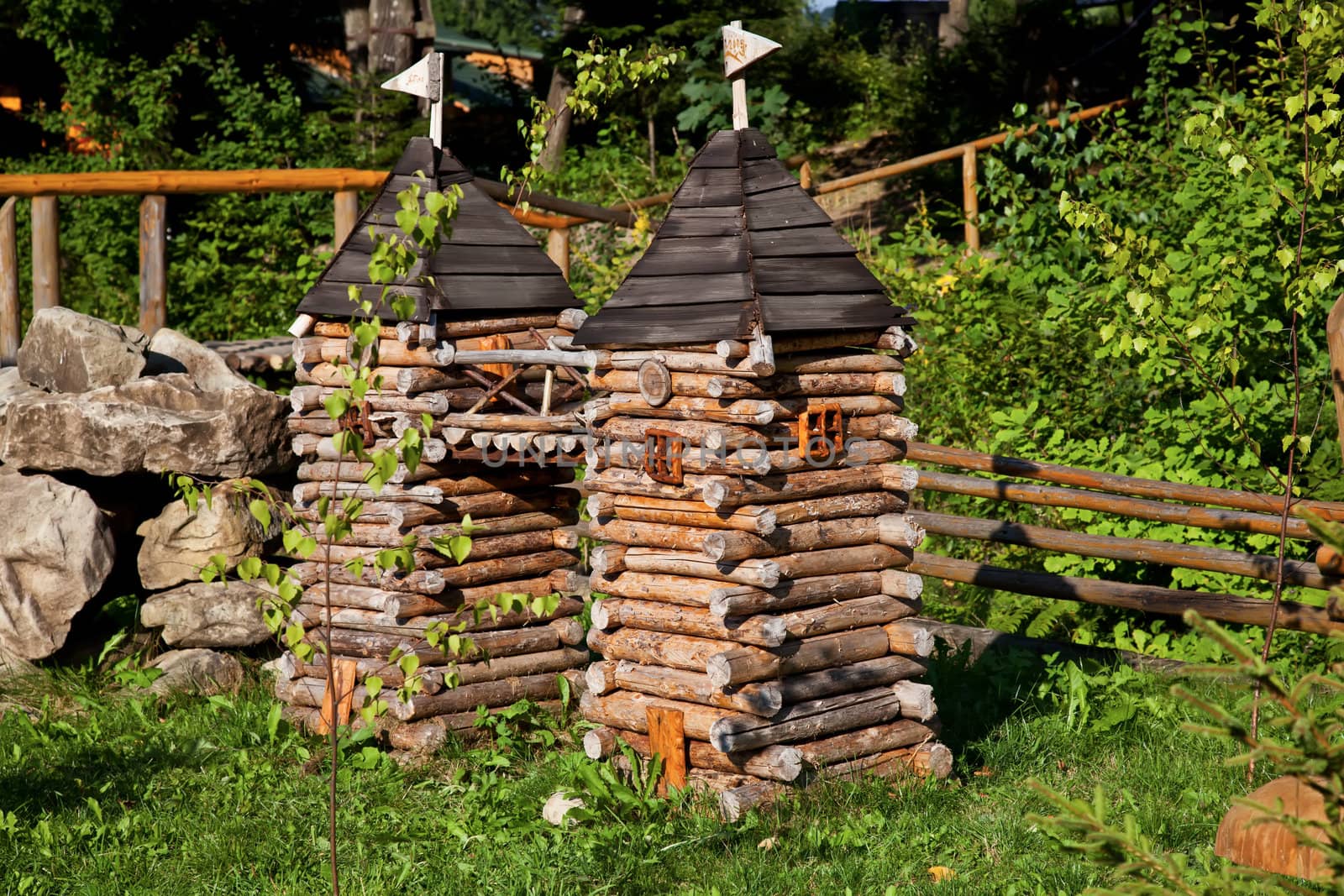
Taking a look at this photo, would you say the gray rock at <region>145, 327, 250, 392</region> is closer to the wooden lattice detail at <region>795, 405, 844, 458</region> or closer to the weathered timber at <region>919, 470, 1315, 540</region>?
the wooden lattice detail at <region>795, 405, 844, 458</region>

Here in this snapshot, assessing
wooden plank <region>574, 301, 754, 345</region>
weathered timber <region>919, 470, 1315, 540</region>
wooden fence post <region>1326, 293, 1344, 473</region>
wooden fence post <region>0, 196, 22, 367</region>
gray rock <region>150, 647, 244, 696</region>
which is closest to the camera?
wooden fence post <region>1326, 293, 1344, 473</region>

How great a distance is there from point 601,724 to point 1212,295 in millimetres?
3340

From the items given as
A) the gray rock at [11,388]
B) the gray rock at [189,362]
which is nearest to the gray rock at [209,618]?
the gray rock at [189,362]

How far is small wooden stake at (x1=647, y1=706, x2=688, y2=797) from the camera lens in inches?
217

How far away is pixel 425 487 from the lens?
647 cm

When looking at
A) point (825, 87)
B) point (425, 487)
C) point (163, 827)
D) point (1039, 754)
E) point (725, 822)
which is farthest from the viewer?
point (825, 87)

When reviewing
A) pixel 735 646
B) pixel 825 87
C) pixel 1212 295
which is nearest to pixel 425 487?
pixel 735 646

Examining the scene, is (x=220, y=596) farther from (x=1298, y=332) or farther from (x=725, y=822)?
(x=1298, y=332)

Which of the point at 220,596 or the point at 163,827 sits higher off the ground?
the point at 220,596

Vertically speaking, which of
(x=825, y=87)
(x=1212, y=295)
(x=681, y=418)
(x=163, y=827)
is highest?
(x=825, y=87)

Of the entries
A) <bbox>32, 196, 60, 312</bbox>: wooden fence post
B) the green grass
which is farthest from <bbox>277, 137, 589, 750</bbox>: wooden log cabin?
<bbox>32, 196, 60, 312</bbox>: wooden fence post

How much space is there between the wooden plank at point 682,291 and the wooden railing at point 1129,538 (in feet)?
9.82

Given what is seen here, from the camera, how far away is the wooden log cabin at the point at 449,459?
21.1 feet

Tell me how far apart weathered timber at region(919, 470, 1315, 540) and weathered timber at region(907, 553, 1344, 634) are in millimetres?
378
